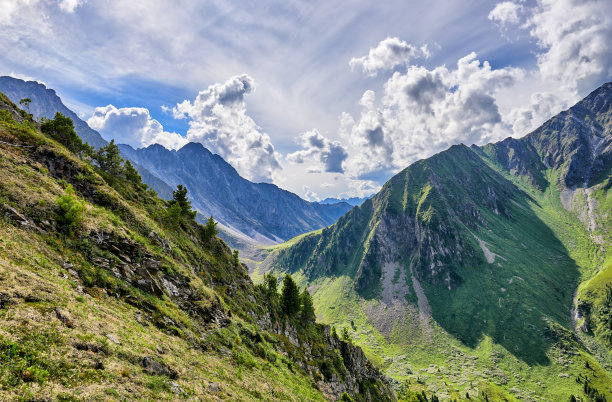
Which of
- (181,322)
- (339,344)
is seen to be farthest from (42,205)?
(339,344)

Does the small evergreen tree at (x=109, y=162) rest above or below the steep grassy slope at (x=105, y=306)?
above

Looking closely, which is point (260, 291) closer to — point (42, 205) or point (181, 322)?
point (181, 322)

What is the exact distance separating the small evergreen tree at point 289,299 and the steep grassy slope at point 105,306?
1634 centimetres

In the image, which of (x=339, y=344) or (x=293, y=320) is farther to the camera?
(x=339, y=344)

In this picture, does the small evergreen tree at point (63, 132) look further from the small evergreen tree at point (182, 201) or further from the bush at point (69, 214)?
the bush at point (69, 214)

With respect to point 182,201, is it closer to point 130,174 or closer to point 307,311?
point 130,174

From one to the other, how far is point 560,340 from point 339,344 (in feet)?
723

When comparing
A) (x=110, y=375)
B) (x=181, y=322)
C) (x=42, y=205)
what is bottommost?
(x=181, y=322)

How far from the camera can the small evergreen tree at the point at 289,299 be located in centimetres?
6888

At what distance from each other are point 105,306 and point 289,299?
5207cm

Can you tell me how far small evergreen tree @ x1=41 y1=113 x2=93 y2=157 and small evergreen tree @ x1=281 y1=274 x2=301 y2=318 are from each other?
54350mm

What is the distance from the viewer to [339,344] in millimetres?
74812

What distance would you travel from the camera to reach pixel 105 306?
2194 cm

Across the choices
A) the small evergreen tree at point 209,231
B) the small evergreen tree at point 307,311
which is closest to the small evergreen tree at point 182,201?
the small evergreen tree at point 209,231
